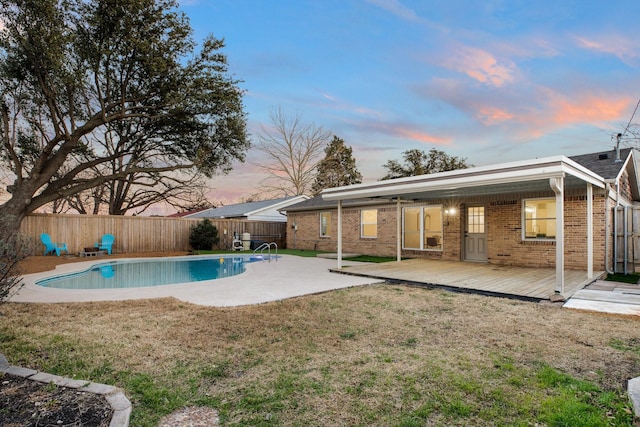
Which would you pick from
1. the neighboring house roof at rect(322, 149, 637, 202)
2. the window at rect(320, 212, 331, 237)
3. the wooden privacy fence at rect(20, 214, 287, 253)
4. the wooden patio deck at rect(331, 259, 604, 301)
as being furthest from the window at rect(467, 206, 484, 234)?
the wooden privacy fence at rect(20, 214, 287, 253)

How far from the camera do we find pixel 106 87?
1320cm

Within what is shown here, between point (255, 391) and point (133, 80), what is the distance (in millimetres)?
14349

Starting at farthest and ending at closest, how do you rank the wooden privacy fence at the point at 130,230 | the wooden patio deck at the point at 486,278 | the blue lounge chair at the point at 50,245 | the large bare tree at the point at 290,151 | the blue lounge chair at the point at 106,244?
the large bare tree at the point at 290,151 → the blue lounge chair at the point at 106,244 → the wooden privacy fence at the point at 130,230 → the blue lounge chair at the point at 50,245 → the wooden patio deck at the point at 486,278

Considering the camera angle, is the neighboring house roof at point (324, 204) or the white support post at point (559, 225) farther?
the neighboring house roof at point (324, 204)

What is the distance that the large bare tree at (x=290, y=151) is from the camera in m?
30.1

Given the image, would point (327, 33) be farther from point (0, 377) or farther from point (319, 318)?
point (0, 377)

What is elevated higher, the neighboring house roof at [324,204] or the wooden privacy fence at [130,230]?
the neighboring house roof at [324,204]

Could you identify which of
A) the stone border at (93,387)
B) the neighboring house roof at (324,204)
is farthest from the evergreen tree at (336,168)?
the stone border at (93,387)

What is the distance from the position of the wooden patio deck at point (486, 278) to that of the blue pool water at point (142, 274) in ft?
15.6

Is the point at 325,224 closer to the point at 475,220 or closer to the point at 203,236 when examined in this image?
the point at 203,236

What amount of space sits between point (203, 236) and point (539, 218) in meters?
15.8

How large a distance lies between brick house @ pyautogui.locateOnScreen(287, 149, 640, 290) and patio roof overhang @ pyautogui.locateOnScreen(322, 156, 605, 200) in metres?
0.02

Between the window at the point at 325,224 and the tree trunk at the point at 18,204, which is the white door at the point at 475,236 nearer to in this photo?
the window at the point at 325,224

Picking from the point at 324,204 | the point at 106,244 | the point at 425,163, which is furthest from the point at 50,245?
the point at 425,163
